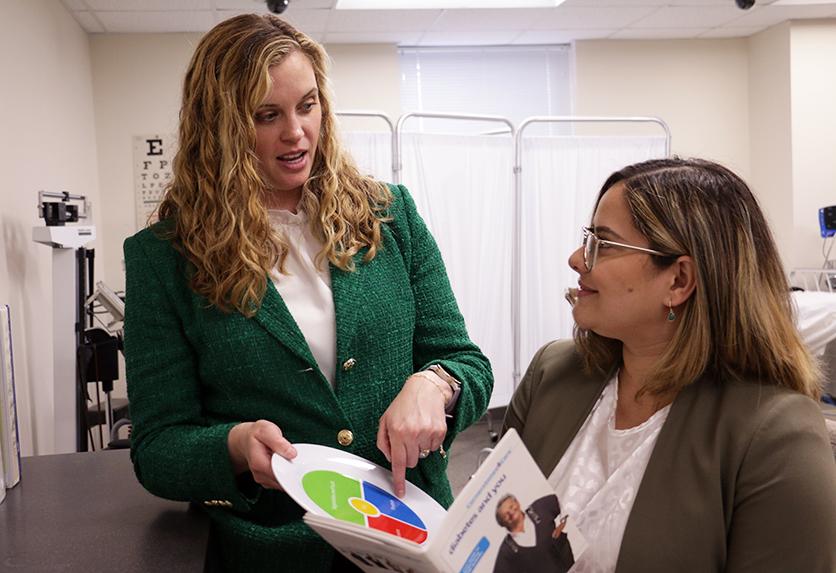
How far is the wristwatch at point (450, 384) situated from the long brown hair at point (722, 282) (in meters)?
0.34

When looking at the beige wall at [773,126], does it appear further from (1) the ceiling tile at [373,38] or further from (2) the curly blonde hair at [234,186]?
(2) the curly blonde hair at [234,186]

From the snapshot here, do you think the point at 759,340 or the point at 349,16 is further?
the point at 349,16

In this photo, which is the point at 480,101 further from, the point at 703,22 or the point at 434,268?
the point at 434,268

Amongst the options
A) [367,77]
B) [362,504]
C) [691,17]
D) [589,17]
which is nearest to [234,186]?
[362,504]

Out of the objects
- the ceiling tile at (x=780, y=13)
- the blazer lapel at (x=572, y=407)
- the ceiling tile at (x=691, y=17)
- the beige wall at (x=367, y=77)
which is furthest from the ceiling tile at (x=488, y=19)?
the blazer lapel at (x=572, y=407)

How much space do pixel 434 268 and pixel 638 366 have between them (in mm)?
401

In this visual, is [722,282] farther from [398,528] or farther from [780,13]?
[780,13]

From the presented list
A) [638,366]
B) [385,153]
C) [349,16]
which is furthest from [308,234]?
[349,16]

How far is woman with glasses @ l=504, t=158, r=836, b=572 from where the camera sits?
114cm

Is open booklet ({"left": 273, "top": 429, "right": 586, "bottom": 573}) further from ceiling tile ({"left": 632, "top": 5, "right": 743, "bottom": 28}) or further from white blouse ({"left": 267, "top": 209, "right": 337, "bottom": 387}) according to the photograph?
ceiling tile ({"left": 632, "top": 5, "right": 743, "bottom": 28})

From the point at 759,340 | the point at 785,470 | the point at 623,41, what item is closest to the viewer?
the point at 785,470

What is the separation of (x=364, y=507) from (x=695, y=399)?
1.99ft

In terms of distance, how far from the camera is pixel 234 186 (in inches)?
49.3

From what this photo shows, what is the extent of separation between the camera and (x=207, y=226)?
1.26m
